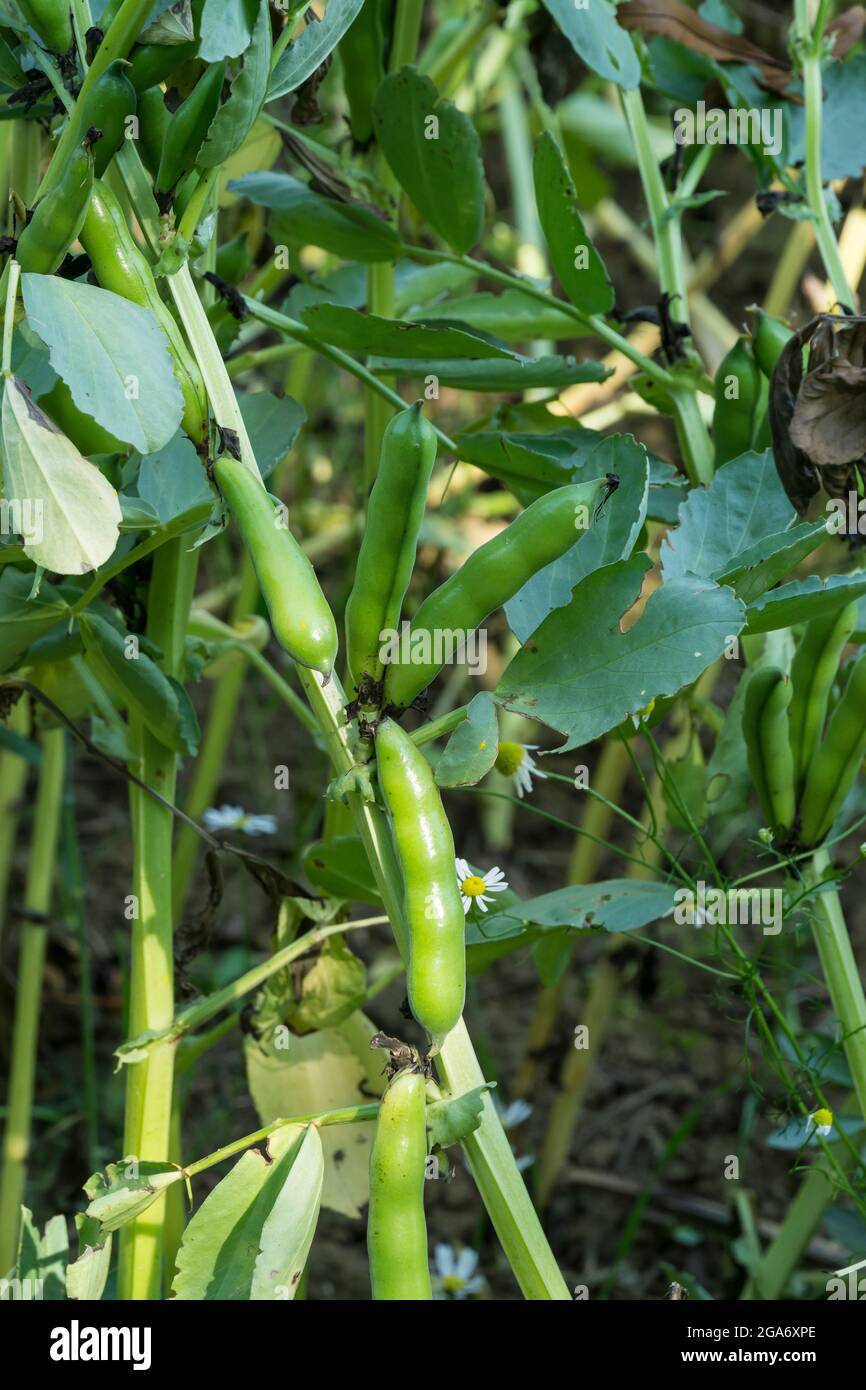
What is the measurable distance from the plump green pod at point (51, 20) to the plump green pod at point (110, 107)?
3cm

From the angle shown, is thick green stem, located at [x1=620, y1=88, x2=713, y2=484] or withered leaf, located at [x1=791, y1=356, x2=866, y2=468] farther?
thick green stem, located at [x1=620, y1=88, x2=713, y2=484]

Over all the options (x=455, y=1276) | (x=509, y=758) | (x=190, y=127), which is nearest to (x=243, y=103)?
(x=190, y=127)

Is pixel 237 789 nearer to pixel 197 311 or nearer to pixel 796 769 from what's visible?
pixel 796 769

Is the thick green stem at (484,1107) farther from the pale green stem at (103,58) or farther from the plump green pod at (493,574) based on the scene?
the pale green stem at (103,58)

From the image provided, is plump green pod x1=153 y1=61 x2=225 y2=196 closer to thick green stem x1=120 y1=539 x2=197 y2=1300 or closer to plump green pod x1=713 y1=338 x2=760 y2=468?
thick green stem x1=120 y1=539 x2=197 y2=1300

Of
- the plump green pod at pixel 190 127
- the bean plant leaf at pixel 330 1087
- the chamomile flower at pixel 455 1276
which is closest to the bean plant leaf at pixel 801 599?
the plump green pod at pixel 190 127

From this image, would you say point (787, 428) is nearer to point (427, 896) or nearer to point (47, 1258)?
point (427, 896)

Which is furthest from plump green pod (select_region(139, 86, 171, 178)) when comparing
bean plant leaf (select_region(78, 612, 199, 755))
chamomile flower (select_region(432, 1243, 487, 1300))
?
chamomile flower (select_region(432, 1243, 487, 1300))

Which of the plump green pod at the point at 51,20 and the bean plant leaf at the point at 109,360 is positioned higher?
the plump green pod at the point at 51,20

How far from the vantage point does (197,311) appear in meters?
0.57

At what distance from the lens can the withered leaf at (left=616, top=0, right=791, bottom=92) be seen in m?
0.83

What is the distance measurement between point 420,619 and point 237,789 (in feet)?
3.86

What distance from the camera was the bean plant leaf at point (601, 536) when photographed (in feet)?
1.91

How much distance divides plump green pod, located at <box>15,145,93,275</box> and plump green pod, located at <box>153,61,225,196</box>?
0.13 feet
